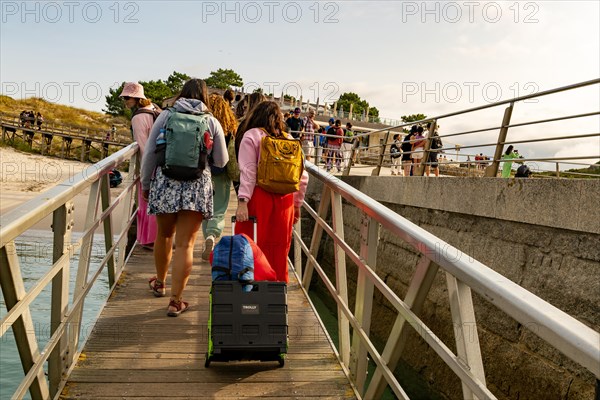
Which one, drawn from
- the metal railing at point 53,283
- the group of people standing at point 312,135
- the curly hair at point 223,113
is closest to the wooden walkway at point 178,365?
the metal railing at point 53,283

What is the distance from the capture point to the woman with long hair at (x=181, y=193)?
3871mm

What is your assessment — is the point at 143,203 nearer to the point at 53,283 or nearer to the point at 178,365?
the point at 178,365

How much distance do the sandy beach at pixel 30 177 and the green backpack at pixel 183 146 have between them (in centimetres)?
1492

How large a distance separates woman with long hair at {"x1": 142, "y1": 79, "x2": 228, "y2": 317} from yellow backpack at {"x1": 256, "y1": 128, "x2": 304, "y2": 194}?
0.90ft

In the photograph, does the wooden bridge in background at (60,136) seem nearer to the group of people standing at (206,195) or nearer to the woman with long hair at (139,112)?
the woman with long hair at (139,112)

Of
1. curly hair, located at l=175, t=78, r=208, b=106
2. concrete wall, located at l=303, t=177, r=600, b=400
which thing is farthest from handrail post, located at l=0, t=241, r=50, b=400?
concrete wall, located at l=303, t=177, r=600, b=400

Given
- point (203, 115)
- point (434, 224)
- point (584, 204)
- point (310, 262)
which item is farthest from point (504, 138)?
point (203, 115)

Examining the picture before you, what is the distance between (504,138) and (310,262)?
11.0 ft

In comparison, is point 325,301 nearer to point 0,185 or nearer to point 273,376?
point 273,376

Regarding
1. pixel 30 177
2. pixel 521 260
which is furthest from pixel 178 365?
pixel 30 177

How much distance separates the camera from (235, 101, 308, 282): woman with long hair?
13.1 feet

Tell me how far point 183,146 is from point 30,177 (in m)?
30.8

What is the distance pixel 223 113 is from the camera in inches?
193

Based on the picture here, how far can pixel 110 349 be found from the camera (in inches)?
139
